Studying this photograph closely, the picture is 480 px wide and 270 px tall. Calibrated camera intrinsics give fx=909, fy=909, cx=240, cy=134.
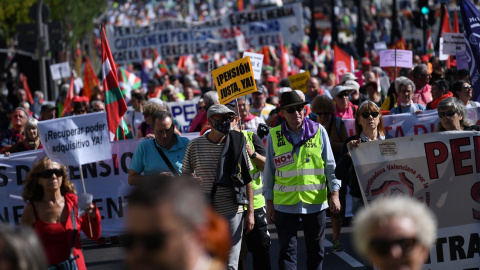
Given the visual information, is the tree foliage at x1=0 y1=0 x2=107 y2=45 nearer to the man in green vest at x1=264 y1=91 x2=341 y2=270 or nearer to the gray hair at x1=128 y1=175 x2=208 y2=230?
the man in green vest at x1=264 y1=91 x2=341 y2=270

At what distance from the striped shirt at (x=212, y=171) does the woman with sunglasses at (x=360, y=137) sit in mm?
946

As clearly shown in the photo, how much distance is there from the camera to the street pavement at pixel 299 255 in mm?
8797

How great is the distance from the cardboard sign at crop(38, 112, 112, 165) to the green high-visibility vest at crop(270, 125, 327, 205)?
195 centimetres

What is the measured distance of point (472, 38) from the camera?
9.65 meters

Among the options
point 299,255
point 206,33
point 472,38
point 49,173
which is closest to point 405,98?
point 472,38

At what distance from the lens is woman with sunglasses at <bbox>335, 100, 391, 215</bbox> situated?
7312 millimetres

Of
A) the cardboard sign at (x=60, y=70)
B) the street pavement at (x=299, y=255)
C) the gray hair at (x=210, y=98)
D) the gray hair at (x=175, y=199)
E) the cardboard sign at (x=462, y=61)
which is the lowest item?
the street pavement at (x=299, y=255)

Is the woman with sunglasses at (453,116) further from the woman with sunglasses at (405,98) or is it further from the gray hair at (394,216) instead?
the gray hair at (394,216)

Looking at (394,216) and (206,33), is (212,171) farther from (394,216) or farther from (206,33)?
(206,33)

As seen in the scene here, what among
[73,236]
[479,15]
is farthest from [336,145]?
[73,236]

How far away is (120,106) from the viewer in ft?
34.7

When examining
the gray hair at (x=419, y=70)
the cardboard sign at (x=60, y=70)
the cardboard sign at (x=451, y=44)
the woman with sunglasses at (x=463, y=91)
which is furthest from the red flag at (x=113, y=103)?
the cardboard sign at (x=60, y=70)

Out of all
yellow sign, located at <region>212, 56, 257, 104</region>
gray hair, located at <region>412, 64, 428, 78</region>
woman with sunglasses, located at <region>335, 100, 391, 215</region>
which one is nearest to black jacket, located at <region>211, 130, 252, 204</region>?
woman with sunglasses, located at <region>335, 100, 391, 215</region>

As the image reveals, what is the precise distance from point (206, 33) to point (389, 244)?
2086 centimetres
